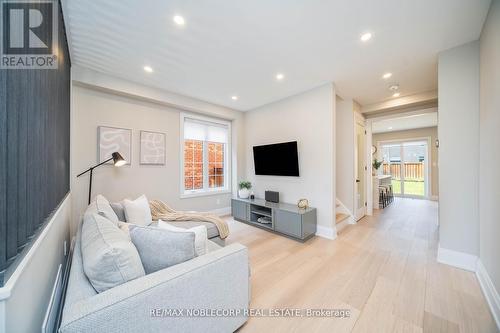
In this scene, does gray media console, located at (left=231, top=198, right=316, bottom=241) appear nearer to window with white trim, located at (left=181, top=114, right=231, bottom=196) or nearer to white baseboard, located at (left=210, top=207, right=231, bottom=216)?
white baseboard, located at (left=210, top=207, right=231, bottom=216)

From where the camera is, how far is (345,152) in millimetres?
4066

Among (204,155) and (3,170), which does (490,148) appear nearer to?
(3,170)

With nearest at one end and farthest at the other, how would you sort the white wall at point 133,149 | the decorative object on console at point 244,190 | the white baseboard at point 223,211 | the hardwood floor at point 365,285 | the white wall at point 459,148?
the hardwood floor at point 365,285 < the white wall at point 459,148 < the white wall at point 133,149 < the decorative object on console at point 244,190 < the white baseboard at point 223,211

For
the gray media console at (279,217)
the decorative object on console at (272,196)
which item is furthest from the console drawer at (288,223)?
the decorative object on console at (272,196)

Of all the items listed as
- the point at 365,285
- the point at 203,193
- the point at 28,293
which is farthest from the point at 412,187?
the point at 28,293

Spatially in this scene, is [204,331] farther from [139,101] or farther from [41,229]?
[139,101]

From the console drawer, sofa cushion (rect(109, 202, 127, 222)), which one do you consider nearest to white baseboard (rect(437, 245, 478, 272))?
the console drawer

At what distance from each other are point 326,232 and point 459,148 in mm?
2037

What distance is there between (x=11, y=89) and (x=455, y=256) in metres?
4.01

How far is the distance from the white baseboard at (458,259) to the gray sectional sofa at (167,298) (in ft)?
8.51

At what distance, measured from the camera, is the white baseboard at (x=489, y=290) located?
1517mm

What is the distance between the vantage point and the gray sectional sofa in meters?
0.82

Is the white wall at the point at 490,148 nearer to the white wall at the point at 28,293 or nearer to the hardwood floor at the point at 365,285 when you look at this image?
the hardwood floor at the point at 365,285

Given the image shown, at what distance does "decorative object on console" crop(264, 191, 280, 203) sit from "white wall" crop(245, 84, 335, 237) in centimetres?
16
